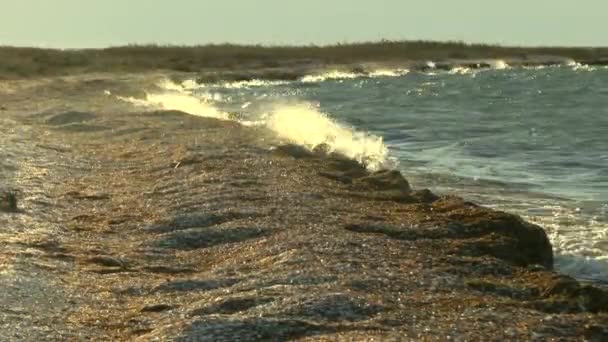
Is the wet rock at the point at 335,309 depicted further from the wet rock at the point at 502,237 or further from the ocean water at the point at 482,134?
the ocean water at the point at 482,134

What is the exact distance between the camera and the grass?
202ft

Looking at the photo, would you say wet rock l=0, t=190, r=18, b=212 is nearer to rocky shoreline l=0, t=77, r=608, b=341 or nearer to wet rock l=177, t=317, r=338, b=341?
rocky shoreline l=0, t=77, r=608, b=341

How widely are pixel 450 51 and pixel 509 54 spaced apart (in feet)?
15.8

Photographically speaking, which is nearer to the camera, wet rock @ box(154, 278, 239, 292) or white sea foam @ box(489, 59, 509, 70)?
wet rock @ box(154, 278, 239, 292)

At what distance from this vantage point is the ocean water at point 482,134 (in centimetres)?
1562

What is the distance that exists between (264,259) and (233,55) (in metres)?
72.2

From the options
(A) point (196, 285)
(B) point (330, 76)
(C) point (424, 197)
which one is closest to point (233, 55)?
(B) point (330, 76)

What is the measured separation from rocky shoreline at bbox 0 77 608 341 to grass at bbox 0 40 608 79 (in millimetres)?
38513

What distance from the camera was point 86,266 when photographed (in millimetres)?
9273

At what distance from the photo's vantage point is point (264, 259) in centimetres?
917

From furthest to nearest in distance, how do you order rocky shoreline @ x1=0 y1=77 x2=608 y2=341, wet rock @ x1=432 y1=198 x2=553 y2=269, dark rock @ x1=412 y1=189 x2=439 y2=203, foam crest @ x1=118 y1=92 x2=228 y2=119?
foam crest @ x1=118 y1=92 x2=228 y2=119, dark rock @ x1=412 y1=189 x2=439 y2=203, wet rock @ x1=432 y1=198 x2=553 y2=269, rocky shoreline @ x1=0 y1=77 x2=608 y2=341

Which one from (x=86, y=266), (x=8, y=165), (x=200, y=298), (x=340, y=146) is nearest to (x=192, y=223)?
(x=86, y=266)

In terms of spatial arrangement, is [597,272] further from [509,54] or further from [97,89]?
[509,54]

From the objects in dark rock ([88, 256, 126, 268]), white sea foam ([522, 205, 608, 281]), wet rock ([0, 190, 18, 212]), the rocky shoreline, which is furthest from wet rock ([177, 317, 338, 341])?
wet rock ([0, 190, 18, 212])
